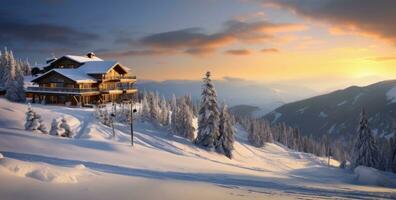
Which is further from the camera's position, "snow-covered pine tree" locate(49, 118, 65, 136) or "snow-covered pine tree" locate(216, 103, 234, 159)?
"snow-covered pine tree" locate(216, 103, 234, 159)

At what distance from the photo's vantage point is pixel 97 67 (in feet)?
229

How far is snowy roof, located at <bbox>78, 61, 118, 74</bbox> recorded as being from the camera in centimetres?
6838

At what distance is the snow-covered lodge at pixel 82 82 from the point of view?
63.2 metres

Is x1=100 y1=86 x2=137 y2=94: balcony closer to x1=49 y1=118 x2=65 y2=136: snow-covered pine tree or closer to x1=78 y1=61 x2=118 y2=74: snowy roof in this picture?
x1=78 y1=61 x2=118 y2=74: snowy roof

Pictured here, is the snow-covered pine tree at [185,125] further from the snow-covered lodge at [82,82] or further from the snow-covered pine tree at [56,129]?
the snow-covered pine tree at [56,129]

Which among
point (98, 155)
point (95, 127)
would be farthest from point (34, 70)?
point (98, 155)

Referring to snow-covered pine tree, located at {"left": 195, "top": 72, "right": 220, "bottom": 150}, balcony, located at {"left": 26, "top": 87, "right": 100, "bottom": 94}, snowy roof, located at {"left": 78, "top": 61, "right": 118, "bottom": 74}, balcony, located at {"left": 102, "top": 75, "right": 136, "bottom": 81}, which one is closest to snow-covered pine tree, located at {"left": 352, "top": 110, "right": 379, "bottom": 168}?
snow-covered pine tree, located at {"left": 195, "top": 72, "right": 220, "bottom": 150}

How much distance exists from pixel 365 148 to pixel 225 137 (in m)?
24.9

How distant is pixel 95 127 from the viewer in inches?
1922

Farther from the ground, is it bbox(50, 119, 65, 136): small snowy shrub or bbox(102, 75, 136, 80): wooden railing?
bbox(102, 75, 136, 80): wooden railing

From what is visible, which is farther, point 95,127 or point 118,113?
point 118,113

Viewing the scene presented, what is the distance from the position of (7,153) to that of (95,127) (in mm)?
23080

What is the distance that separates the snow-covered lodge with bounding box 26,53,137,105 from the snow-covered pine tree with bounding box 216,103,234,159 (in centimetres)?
2424

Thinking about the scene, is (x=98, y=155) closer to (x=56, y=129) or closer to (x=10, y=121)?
(x=56, y=129)
